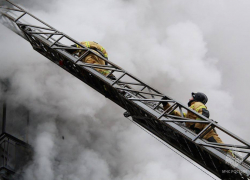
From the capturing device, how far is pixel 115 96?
8383 mm

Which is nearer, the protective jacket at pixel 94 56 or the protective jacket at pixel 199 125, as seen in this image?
the protective jacket at pixel 199 125

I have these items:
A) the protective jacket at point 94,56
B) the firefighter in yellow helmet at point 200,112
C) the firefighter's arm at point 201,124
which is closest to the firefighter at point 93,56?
the protective jacket at point 94,56

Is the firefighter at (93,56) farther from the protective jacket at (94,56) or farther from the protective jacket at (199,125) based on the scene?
the protective jacket at (199,125)

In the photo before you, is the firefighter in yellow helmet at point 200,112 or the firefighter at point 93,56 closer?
the firefighter in yellow helmet at point 200,112

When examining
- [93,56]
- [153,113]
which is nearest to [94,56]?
[93,56]

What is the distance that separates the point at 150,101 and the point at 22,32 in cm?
418

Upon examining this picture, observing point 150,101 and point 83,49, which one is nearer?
point 150,101

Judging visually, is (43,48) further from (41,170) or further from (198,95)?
(41,170)

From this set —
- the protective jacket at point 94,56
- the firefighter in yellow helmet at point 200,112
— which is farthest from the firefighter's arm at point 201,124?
the protective jacket at point 94,56

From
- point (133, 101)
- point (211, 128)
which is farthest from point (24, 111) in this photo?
point (211, 128)

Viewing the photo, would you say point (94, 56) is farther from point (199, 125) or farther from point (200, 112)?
point (199, 125)

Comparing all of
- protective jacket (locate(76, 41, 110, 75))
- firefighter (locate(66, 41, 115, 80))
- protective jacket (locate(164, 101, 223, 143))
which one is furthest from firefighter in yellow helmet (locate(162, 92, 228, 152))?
protective jacket (locate(76, 41, 110, 75))

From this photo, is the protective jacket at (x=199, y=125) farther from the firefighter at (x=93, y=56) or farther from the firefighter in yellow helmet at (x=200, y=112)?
the firefighter at (x=93, y=56)

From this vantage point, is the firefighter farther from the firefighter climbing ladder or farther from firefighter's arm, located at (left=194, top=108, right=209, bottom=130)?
firefighter's arm, located at (left=194, top=108, right=209, bottom=130)
